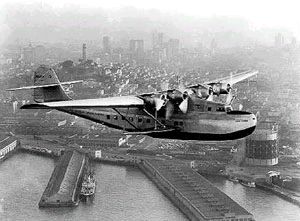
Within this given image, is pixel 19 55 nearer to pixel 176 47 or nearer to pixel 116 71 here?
pixel 116 71

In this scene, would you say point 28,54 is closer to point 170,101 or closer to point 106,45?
point 106,45

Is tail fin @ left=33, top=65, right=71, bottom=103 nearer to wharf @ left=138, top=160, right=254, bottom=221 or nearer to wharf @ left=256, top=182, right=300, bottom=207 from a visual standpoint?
wharf @ left=138, top=160, right=254, bottom=221

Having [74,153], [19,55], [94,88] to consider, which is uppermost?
[19,55]

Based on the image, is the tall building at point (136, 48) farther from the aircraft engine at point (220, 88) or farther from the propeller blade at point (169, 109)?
the propeller blade at point (169, 109)

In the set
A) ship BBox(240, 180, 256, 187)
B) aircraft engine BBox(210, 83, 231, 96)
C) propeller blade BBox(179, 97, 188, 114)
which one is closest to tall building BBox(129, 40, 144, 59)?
ship BBox(240, 180, 256, 187)

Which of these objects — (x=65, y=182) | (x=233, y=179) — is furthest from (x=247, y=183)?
(x=65, y=182)

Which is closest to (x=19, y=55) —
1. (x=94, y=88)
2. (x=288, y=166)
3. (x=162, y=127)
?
(x=94, y=88)
